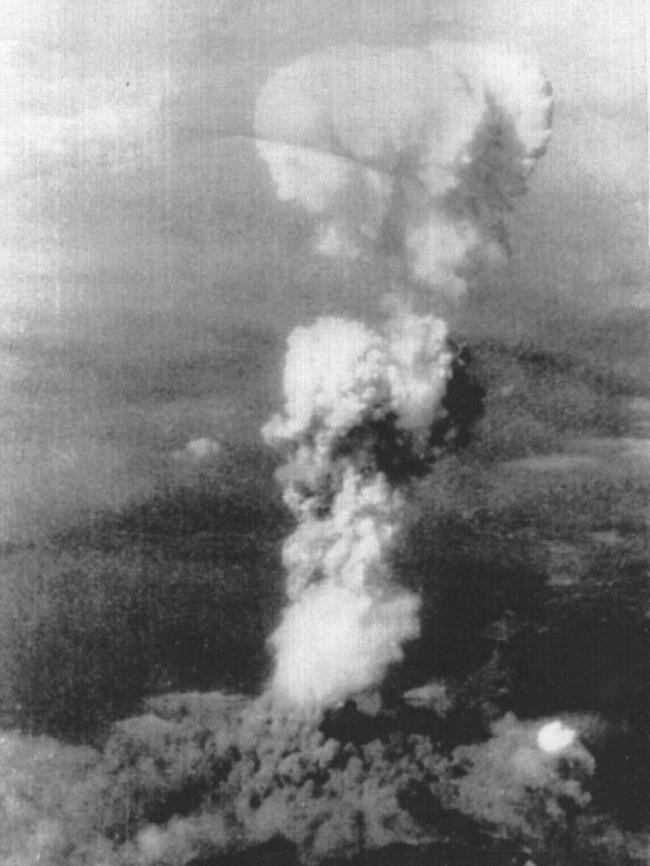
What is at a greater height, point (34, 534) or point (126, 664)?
point (34, 534)

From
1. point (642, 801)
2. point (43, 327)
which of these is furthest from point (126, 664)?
point (642, 801)

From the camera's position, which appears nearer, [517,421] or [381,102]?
[381,102]

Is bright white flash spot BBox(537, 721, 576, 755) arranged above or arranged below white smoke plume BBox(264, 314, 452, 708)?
below

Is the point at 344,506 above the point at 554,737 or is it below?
above

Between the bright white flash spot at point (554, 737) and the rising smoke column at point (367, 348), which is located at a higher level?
the rising smoke column at point (367, 348)

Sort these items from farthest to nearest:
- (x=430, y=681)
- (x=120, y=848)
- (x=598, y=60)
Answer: (x=430, y=681), (x=120, y=848), (x=598, y=60)

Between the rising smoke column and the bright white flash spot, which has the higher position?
the rising smoke column

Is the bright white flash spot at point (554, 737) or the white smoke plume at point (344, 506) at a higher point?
the white smoke plume at point (344, 506)

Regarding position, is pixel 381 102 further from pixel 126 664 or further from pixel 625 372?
pixel 126 664
